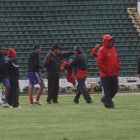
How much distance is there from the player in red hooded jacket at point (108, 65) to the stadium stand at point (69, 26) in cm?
1592

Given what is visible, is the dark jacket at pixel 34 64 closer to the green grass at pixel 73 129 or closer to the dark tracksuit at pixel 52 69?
the dark tracksuit at pixel 52 69

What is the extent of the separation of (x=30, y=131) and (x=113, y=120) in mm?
2087

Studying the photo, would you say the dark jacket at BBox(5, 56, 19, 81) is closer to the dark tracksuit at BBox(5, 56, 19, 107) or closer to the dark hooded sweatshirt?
the dark tracksuit at BBox(5, 56, 19, 107)

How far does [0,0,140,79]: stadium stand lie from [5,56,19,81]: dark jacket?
559 inches

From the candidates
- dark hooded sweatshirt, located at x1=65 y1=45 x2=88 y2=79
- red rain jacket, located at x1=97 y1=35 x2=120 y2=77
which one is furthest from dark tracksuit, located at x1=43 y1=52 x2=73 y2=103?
red rain jacket, located at x1=97 y1=35 x2=120 y2=77

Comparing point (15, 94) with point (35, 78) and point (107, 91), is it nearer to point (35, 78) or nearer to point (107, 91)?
point (35, 78)

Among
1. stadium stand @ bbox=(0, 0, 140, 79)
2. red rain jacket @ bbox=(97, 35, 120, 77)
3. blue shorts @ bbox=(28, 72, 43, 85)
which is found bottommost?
blue shorts @ bbox=(28, 72, 43, 85)

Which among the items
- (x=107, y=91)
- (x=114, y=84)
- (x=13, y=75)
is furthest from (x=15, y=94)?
(x=114, y=84)

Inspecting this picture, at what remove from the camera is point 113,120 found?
9.40 meters

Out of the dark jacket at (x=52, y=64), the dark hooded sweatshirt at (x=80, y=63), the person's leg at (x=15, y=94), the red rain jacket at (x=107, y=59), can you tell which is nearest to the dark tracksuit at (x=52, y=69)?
the dark jacket at (x=52, y=64)

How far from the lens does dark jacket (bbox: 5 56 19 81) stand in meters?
14.8

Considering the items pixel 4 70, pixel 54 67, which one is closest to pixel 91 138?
pixel 4 70

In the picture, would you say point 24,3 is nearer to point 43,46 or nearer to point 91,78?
point 43,46

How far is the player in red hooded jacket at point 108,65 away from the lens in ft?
42.7
